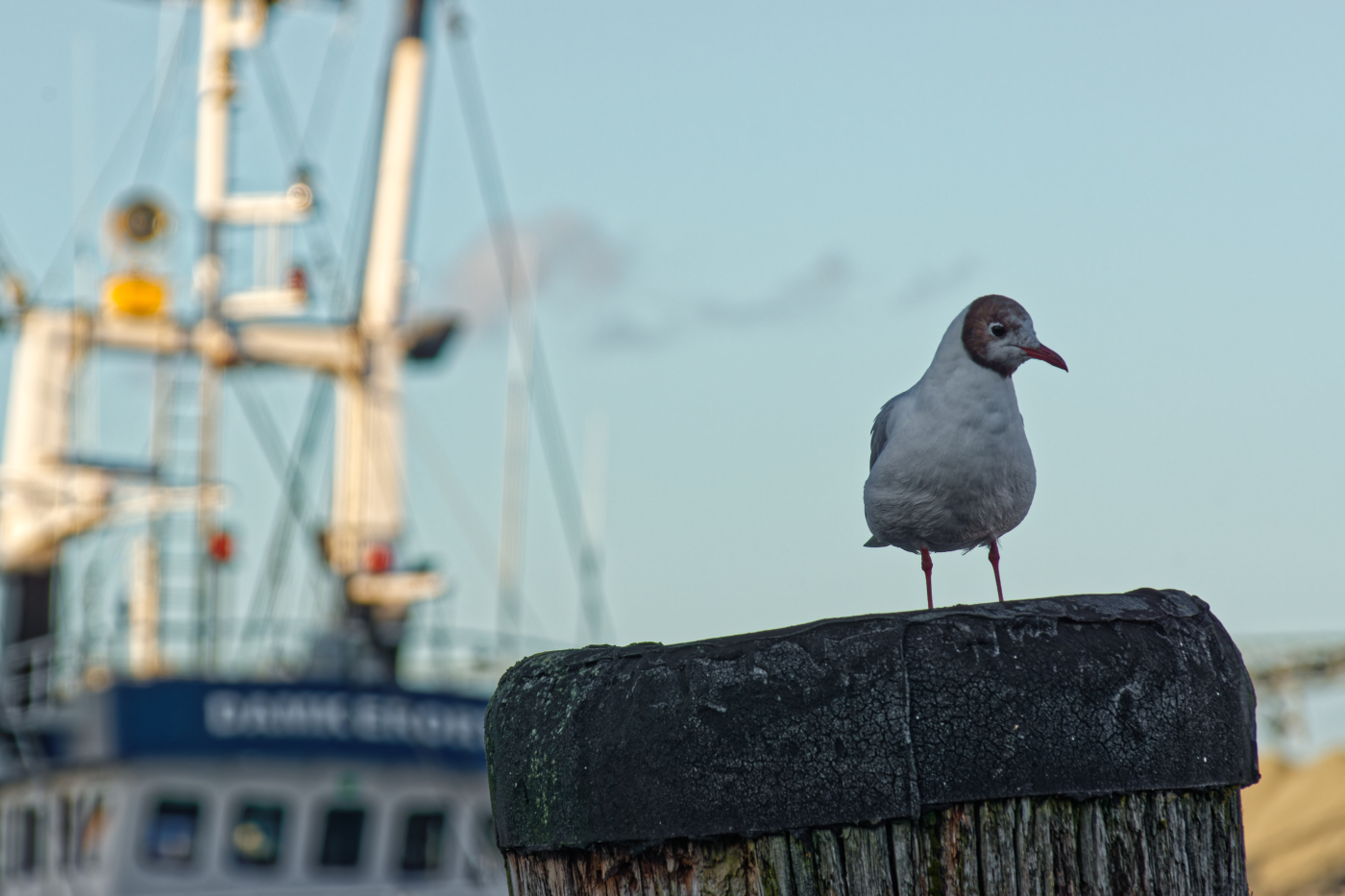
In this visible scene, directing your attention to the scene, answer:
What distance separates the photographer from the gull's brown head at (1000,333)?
302 cm

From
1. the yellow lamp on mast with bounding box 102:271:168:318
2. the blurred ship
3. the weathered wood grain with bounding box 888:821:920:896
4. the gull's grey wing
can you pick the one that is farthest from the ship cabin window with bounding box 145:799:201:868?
the weathered wood grain with bounding box 888:821:920:896

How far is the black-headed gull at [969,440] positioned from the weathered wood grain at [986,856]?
1.02 m

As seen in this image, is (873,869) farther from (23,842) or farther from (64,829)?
(23,842)

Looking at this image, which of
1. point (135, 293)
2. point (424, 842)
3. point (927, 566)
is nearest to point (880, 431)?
point (927, 566)

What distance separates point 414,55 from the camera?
81.0 feet

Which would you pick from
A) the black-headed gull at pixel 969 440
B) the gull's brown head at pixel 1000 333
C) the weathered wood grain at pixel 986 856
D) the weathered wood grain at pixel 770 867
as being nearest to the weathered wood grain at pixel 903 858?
the weathered wood grain at pixel 986 856

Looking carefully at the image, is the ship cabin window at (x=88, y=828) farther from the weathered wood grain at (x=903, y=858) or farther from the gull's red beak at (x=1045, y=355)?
Answer: the weathered wood grain at (x=903, y=858)

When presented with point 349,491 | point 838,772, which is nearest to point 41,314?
point 349,491

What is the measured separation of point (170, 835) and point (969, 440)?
50.5ft

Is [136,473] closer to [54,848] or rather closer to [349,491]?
[349,491]

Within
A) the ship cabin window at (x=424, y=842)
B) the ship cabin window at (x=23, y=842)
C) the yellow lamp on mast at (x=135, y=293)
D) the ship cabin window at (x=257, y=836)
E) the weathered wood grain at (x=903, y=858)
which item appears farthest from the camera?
the yellow lamp on mast at (x=135, y=293)

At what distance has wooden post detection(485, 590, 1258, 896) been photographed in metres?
1.96

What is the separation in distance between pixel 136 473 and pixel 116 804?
5776mm

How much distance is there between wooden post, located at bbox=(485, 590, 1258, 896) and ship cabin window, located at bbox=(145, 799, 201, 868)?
51.8 feet
